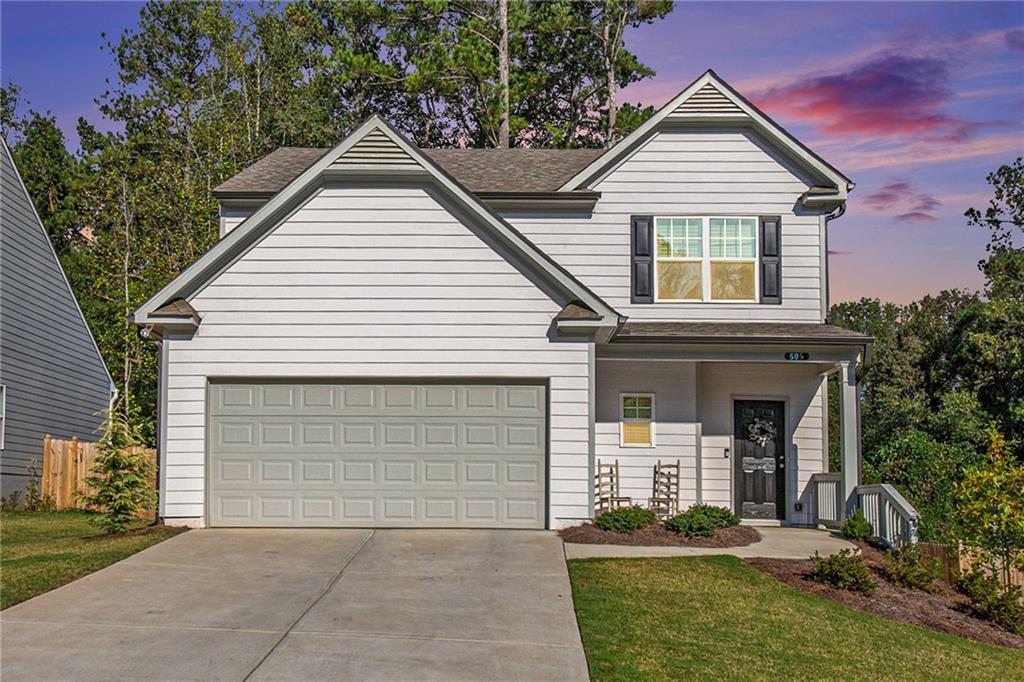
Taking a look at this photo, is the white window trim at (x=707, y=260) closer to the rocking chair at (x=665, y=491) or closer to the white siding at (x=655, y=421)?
the white siding at (x=655, y=421)

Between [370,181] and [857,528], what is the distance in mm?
9231

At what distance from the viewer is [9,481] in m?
21.4

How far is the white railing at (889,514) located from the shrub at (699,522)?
231 cm

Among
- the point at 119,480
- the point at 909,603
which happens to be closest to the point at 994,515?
the point at 909,603

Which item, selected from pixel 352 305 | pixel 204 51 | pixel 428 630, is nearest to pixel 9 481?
pixel 352 305

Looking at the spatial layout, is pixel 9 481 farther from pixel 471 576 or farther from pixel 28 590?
pixel 471 576

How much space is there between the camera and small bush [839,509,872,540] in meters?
16.2

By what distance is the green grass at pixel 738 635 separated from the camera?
30.3 ft

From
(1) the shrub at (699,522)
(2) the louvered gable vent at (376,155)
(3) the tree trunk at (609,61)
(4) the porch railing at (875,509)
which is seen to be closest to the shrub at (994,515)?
(4) the porch railing at (875,509)

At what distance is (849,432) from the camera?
17297 millimetres

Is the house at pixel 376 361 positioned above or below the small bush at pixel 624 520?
above

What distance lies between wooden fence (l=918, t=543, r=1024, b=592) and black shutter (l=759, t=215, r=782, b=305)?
5.63 m

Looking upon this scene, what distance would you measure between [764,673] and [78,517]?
14760mm

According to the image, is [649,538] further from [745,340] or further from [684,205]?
[684,205]
